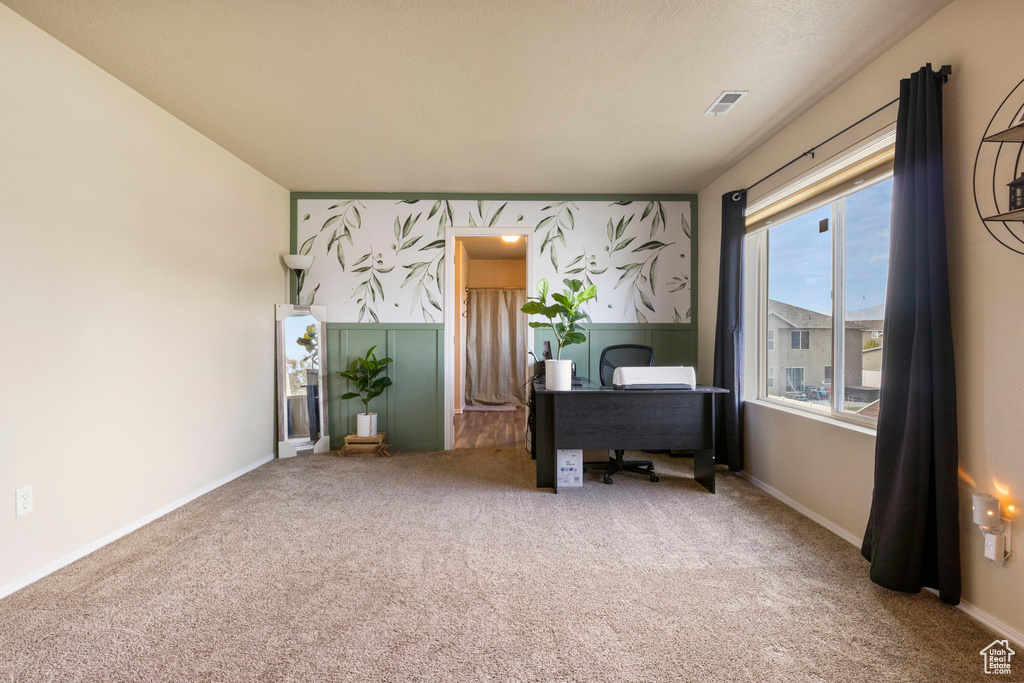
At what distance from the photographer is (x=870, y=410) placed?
2518 millimetres

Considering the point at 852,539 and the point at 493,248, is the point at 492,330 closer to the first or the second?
the point at 493,248

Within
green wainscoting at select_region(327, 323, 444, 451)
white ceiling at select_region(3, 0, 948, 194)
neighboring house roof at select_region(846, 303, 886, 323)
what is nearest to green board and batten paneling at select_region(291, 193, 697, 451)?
green wainscoting at select_region(327, 323, 444, 451)

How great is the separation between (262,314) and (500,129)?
2563mm

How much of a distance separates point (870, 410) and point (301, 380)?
4273 mm

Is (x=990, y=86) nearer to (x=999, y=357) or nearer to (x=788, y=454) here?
(x=999, y=357)

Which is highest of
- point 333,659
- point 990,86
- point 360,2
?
point 360,2

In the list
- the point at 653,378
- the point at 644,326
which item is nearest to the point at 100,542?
the point at 653,378

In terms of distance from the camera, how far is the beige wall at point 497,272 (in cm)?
766

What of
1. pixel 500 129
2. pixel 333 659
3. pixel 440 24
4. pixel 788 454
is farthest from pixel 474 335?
pixel 333 659

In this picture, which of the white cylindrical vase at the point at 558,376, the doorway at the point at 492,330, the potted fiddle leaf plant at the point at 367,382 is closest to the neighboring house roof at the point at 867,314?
the white cylindrical vase at the point at 558,376

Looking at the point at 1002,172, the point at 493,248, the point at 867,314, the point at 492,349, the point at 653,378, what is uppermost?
the point at 493,248

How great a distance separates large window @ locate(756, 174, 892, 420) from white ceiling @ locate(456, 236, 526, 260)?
3.54 meters

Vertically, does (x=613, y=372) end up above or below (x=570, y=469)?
above

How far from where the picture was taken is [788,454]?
10.1ft
